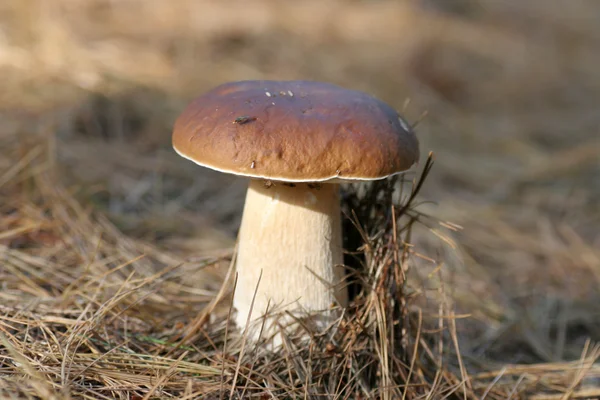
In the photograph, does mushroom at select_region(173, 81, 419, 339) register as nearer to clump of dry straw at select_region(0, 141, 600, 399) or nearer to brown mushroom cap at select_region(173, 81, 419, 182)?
brown mushroom cap at select_region(173, 81, 419, 182)

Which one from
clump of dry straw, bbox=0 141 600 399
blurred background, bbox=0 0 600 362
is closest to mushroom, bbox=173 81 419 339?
clump of dry straw, bbox=0 141 600 399

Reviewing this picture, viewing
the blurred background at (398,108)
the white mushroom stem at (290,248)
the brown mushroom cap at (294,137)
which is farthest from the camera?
the blurred background at (398,108)

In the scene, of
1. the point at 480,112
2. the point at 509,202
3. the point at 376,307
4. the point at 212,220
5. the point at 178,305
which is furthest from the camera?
the point at 480,112

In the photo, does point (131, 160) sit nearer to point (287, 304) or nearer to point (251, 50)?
point (287, 304)

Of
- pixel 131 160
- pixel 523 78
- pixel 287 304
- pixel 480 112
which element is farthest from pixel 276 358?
pixel 523 78

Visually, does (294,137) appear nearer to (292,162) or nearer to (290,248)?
(292,162)

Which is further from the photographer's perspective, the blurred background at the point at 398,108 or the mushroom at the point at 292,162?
the blurred background at the point at 398,108

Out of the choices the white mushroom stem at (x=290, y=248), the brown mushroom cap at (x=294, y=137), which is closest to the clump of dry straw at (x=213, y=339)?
the white mushroom stem at (x=290, y=248)

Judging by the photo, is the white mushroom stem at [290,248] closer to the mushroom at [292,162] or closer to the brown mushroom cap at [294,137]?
the mushroom at [292,162]

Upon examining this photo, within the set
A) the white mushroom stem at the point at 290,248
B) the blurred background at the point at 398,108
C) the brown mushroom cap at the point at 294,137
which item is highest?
the brown mushroom cap at the point at 294,137
